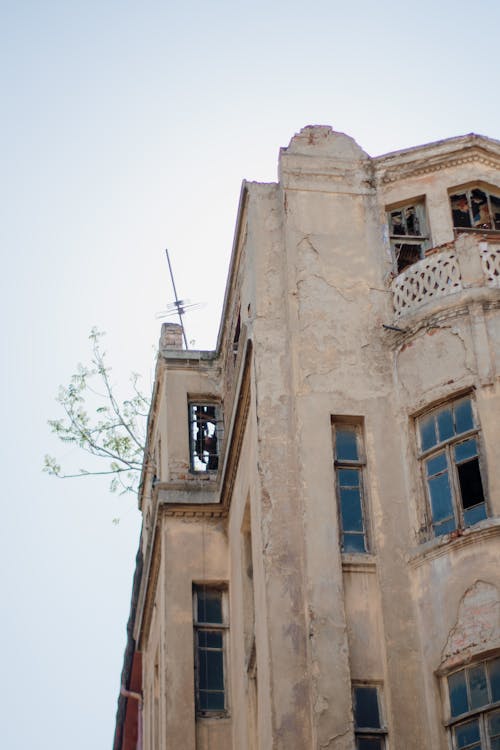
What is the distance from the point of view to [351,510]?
18.8 m

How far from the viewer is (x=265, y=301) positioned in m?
20.3

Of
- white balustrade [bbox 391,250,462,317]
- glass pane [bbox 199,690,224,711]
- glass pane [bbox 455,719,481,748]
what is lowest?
glass pane [bbox 455,719,481,748]

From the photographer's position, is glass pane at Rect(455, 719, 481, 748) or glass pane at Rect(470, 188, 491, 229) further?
glass pane at Rect(470, 188, 491, 229)

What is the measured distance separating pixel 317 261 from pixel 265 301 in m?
1.03

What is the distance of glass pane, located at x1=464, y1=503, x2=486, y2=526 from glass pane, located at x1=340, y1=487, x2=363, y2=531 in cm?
154

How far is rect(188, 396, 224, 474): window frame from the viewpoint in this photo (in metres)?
25.5

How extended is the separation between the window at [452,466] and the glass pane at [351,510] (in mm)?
983

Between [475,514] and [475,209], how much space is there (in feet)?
18.8

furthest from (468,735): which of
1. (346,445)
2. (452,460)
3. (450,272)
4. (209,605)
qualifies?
(209,605)

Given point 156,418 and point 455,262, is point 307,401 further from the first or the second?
point 156,418

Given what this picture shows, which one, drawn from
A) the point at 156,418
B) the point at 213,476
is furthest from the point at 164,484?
the point at 156,418

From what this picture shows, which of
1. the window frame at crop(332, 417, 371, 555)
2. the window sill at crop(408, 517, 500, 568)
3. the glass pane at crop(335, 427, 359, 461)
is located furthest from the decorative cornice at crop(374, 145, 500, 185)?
the window sill at crop(408, 517, 500, 568)

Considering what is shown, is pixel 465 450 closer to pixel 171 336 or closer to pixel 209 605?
pixel 209 605

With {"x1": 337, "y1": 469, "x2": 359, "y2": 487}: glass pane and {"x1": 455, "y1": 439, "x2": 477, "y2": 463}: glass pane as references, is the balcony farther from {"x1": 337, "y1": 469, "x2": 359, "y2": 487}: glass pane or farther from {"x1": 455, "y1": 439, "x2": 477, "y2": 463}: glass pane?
{"x1": 337, "y1": 469, "x2": 359, "y2": 487}: glass pane
